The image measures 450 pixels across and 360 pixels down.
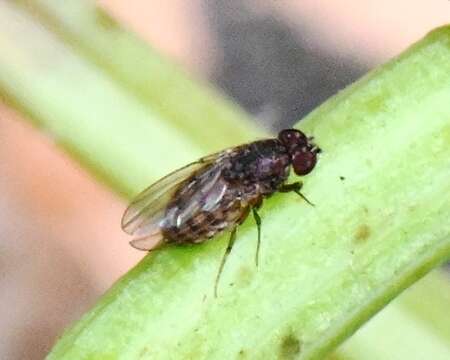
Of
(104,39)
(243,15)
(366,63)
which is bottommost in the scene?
(366,63)

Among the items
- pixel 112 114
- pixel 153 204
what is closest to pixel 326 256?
pixel 153 204

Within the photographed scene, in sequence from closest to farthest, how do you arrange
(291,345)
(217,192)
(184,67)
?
1. (291,345)
2. (217,192)
3. (184,67)

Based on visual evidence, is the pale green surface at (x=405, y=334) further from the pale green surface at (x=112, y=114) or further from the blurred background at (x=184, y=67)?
the blurred background at (x=184, y=67)

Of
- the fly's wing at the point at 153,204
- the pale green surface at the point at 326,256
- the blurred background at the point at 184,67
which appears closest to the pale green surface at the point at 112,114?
the fly's wing at the point at 153,204

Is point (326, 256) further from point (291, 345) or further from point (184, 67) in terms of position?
point (184, 67)

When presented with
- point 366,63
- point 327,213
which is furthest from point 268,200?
point 366,63

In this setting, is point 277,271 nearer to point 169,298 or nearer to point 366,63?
point 169,298
